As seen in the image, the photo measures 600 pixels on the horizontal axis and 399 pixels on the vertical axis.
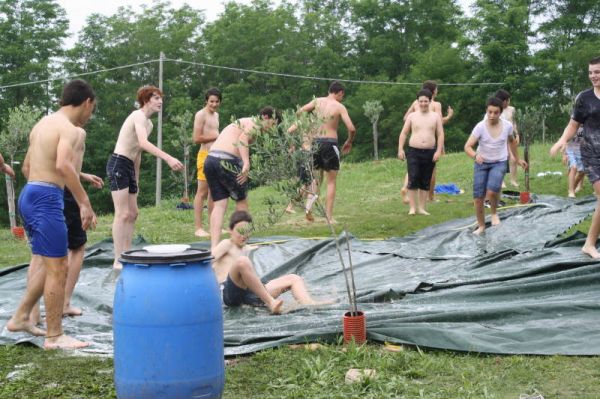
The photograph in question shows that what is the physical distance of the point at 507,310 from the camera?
5031 millimetres

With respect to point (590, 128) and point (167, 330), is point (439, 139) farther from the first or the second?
point (167, 330)

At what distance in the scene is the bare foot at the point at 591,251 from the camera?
6.56 m

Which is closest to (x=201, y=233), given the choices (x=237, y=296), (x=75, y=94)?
(x=237, y=296)

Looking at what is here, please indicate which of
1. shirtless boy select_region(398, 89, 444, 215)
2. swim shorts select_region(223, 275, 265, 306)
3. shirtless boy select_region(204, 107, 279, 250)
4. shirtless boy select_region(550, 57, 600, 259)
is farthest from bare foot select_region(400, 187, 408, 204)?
swim shorts select_region(223, 275, 265, 306)

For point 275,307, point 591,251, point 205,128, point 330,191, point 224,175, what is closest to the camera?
point 275,307

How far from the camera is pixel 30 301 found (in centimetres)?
513

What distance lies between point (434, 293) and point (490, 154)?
3327 millimetres

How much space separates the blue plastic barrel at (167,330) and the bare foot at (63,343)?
139 cm

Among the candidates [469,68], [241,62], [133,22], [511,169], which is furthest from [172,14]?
[511,169]

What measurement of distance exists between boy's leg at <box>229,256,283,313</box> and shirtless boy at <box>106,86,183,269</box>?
6.41ft

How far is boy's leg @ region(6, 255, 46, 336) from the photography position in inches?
199

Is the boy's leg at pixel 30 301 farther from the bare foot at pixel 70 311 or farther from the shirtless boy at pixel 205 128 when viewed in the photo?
the shirtless boy at pixel 205 128

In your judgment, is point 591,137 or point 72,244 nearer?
point 72,244

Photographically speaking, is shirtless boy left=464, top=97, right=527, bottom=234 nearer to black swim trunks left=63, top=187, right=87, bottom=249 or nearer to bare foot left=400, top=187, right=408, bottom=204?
bare foot left=400, top=187, right=408, bottom=204
